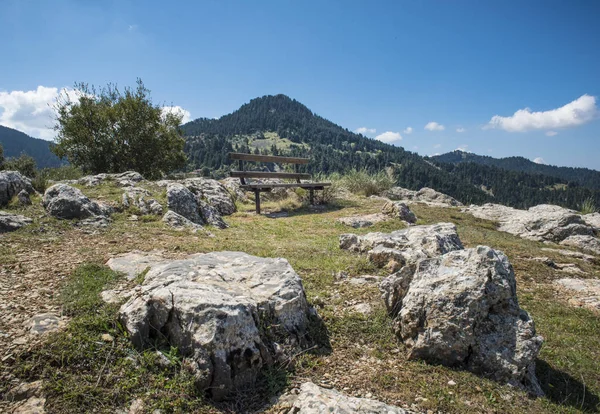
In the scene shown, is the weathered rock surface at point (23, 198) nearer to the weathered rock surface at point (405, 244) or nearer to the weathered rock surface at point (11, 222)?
the weathered rock surface at point (11, 222)

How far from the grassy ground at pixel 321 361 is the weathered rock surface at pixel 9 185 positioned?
2725 mm

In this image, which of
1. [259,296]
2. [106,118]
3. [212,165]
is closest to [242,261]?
[259,296]

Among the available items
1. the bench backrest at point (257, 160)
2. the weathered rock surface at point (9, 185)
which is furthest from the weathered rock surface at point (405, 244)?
→ the weathered rock surface at point (9, 185)

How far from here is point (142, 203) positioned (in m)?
9.06

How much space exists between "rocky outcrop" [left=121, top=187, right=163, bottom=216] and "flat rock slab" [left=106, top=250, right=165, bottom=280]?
11.6 feet

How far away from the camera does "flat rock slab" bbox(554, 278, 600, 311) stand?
5438 millimetres

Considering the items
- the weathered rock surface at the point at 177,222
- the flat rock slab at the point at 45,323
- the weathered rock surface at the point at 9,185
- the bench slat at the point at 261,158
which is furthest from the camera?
the bench slat at the point at 261,158

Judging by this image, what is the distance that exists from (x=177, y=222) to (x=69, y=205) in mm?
2405

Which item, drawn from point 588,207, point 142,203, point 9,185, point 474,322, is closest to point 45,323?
point 474,322

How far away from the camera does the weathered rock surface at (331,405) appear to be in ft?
7.74

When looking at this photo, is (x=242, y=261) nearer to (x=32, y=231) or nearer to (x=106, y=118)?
(x=32, y=231)

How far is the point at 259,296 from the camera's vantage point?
356 cm

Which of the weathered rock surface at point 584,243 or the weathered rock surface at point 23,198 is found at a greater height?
the weathered rock surface at point 23,198

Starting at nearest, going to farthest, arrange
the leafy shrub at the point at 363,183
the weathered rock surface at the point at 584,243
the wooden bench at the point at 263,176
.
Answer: the weathered rock surface at the point at 584,243
the wooden bench at the point at 263,176
the leafy shrub at the point at 363,183
